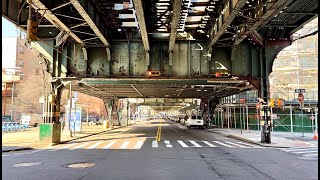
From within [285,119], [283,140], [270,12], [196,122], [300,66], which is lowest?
[283,140]

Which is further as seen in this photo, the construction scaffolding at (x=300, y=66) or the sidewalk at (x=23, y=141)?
the construction scaffolding at (x=300, y=66)

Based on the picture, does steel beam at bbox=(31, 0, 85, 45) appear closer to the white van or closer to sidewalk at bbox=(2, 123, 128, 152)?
sidewalk at bbox=(2, 123, 128, 152)

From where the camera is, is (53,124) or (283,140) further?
(283,140)

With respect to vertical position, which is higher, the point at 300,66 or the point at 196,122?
the point at 300,66

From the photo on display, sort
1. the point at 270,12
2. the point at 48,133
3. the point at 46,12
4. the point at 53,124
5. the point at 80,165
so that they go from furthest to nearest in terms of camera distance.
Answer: the point at 53,124 < the point at 48,133 < the point at 46,12 < the point at 270,12 < the point at 80,165

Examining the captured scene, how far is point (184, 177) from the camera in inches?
392

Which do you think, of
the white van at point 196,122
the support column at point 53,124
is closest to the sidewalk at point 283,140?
the support column at point 53,124

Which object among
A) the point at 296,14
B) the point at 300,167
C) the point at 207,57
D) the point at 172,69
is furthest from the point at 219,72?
the point at 300,167

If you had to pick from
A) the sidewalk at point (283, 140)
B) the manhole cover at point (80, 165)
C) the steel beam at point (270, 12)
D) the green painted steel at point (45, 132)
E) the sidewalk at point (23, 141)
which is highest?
the steel beam at point (270, 12)

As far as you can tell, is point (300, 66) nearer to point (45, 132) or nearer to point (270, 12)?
point (270, 12)

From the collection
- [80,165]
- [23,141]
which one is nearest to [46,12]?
[80,165]

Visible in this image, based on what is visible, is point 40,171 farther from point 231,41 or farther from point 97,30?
point 231,41

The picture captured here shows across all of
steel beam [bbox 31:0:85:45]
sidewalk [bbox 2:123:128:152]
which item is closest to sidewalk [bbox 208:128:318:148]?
sidewalk [bbox 2:123:128:152]

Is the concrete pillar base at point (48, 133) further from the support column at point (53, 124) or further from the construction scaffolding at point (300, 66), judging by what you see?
the construction scaffolding at point (300, 66)
